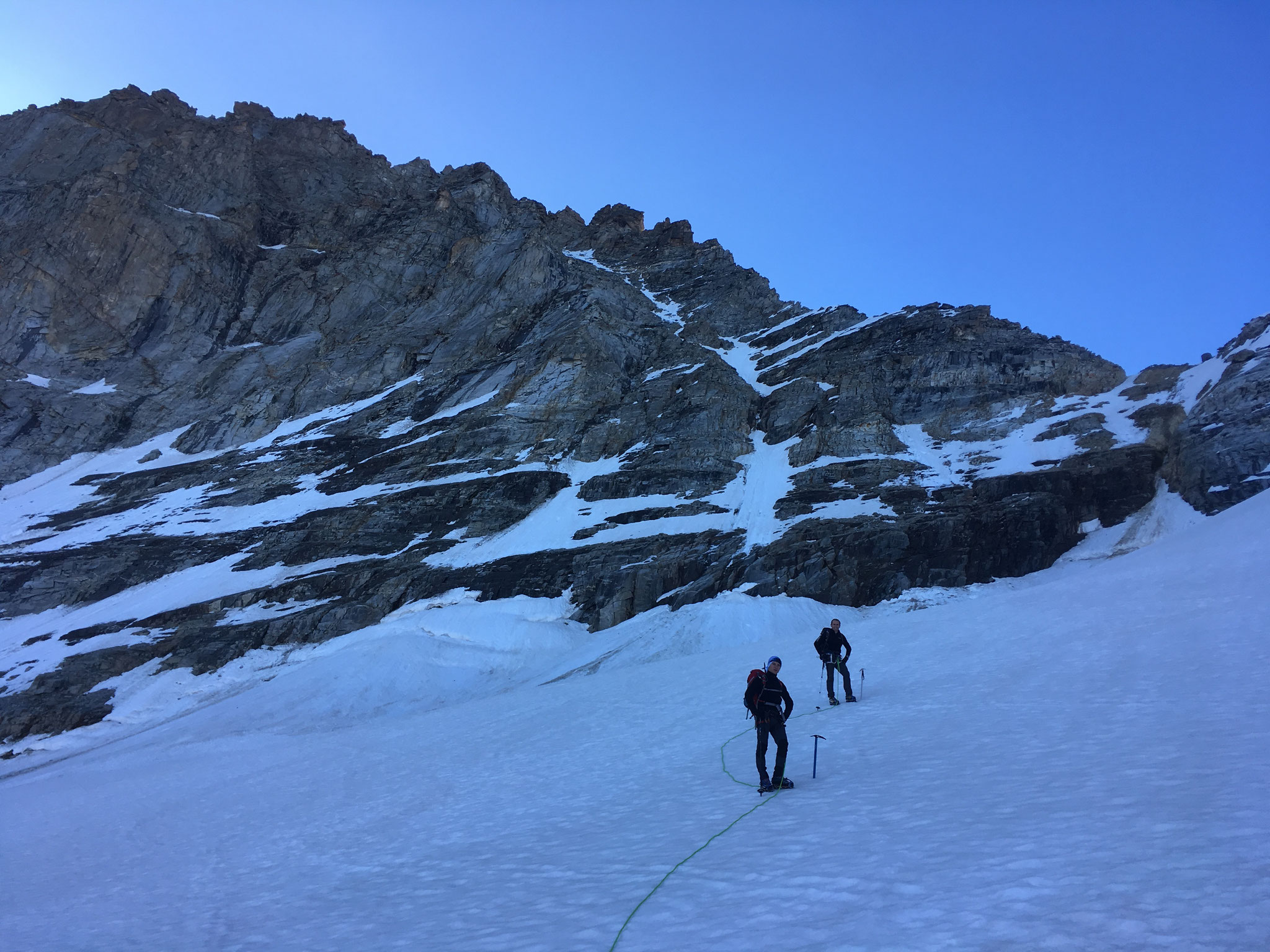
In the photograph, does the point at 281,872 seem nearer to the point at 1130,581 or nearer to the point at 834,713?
the point at 834,713

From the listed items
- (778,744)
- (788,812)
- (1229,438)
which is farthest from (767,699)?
(1229,438)

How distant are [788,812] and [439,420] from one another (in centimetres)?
6287

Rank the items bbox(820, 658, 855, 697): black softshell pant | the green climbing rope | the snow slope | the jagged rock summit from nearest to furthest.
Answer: the snow slope, the green climbing rope, bbox(820, 658, 855, 697): black softshell pant, the jagged rock summit

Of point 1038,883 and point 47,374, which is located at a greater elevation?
point 47,374

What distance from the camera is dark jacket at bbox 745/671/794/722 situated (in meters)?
8.52

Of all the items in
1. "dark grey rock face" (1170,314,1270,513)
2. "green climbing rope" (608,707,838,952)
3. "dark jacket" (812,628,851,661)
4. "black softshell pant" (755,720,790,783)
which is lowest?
"green climbing rope" (608,707,838,952)

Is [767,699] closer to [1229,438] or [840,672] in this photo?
[840,672]

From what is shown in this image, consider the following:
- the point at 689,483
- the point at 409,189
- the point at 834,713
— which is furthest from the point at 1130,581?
the point at 409,189

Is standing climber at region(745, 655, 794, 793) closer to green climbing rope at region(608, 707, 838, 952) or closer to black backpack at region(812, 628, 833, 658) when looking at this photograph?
green climbing rope at region(608, 707, 838, 952)

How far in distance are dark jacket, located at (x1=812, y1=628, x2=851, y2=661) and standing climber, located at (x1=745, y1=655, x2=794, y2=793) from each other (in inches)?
193

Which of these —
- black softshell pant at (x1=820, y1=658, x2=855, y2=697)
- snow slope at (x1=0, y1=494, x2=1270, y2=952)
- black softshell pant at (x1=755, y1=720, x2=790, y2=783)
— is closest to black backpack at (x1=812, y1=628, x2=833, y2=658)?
black softshell pant at (x1=820, y1=658, x2=855, y2=697)

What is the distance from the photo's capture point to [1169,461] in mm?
42219

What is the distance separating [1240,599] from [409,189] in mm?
122671

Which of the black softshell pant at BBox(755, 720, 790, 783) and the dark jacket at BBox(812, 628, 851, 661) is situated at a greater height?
the dark jacket at BBox(812, 628, 851, 661)
